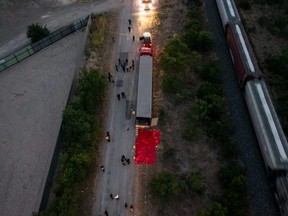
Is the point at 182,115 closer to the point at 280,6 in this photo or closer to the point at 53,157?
the point at 53,157

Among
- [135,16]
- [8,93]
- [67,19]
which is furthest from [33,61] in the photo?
[135,16]

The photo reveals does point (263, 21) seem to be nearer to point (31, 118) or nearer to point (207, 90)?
point (207, 90)

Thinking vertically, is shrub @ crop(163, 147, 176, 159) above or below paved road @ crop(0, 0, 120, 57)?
below

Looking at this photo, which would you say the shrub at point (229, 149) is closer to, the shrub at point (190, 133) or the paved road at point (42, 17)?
the shrub at point (190, 133)

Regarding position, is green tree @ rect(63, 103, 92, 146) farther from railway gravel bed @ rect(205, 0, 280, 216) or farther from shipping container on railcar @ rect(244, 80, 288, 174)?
A: shipping container on railcar @ rect(244, 80, 288, 174)

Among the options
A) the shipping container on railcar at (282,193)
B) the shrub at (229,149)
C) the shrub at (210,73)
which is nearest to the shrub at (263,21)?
the shrub at (210,73)

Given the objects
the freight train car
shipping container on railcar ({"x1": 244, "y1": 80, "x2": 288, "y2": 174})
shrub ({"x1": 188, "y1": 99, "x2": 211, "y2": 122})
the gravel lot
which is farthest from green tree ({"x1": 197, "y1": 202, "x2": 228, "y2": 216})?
the gravel lot
